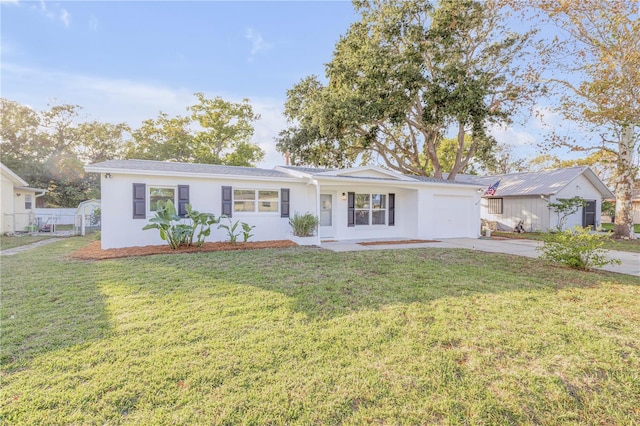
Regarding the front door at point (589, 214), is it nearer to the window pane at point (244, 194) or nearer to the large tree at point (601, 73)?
the large tree at point (601, 73)

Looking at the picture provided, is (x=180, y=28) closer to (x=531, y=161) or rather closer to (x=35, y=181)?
(x=35, y=181)

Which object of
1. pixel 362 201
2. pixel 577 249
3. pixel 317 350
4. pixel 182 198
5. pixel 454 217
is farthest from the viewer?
pixel 454 217

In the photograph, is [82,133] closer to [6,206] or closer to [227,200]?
[6,206]

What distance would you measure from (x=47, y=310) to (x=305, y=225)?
7.40 metres

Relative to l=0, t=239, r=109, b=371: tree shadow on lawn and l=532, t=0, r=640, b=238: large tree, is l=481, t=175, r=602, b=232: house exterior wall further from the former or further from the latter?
l=0, t=239, r=109, b=371: tree shadow on lawn

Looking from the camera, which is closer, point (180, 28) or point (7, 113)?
point (180, 28)

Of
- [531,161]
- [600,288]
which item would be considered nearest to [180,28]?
[600,288]

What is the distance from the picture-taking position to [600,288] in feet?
17.6

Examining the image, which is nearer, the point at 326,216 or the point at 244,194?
the point at 244,194

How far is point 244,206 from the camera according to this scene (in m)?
11.0

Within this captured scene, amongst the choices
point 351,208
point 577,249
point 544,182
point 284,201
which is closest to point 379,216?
point 351,208

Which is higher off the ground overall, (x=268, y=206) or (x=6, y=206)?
(x=6, y=206)

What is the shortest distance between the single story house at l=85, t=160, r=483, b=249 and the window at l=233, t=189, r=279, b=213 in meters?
0.04

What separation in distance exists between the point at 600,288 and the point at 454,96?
11.0 metres
